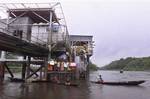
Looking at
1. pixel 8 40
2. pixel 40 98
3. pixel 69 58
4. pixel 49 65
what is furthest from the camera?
pixel 69 58

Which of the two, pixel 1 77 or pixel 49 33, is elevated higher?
pixel 49 33

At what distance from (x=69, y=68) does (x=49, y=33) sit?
6607mm

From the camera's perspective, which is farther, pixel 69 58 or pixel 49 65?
pixel 69 58

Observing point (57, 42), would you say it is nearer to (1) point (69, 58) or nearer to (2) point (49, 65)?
(2) point (49, 65)

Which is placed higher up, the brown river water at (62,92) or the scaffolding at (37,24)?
the scaffolding at (37,24)

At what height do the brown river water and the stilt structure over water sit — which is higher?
the stilt structure over water

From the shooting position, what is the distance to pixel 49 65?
35.6m

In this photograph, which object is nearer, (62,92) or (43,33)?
(62,92)

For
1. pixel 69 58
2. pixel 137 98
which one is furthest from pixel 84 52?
pixel 137 98

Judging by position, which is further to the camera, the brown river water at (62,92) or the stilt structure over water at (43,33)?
the stilt structure over water at (43,33)

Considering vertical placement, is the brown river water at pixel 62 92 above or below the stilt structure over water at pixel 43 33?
below

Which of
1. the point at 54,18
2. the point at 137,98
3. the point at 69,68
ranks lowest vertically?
the point at 137,98

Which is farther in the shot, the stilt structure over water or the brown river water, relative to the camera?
the stilt structure over water

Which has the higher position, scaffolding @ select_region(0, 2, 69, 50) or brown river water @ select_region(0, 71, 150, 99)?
scaffolding @ select_region(0, 2, 69, 50)
